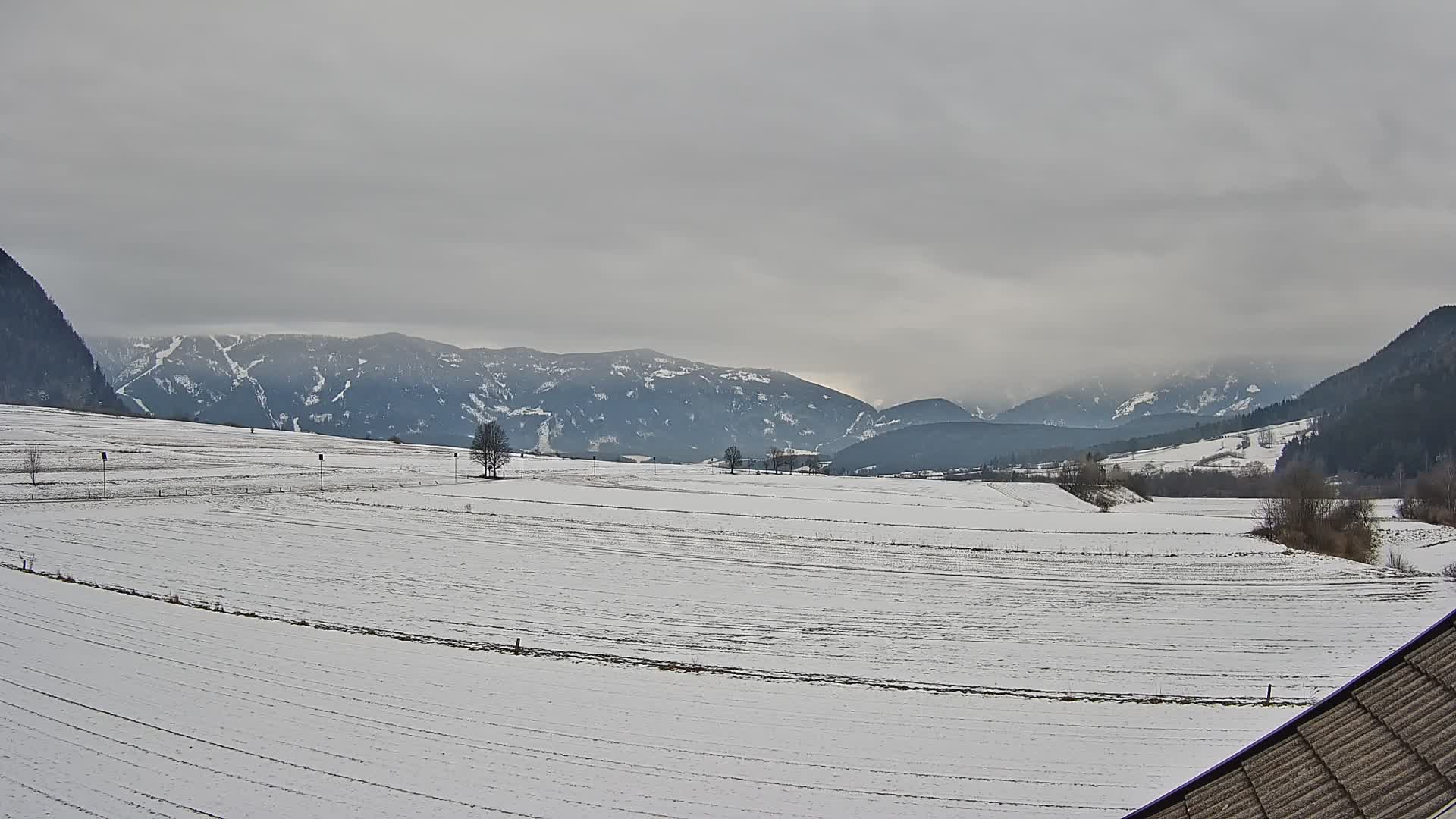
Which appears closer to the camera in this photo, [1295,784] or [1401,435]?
[1295,784]

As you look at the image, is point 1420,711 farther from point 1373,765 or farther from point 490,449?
point 490,449

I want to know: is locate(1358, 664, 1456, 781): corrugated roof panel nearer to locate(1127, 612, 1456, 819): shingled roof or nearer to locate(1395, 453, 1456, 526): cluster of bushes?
locate(1127, 612, 1456, 819): shingled roof

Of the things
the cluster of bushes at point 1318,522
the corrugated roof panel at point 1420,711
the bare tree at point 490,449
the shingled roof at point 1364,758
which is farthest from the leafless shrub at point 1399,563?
the bare tree at point 490,449

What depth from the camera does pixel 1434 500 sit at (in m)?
106

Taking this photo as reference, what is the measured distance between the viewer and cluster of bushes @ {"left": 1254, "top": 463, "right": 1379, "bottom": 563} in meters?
65.9

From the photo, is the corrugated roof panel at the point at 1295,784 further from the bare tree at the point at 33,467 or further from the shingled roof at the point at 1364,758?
the bare tree at the point at 33,467

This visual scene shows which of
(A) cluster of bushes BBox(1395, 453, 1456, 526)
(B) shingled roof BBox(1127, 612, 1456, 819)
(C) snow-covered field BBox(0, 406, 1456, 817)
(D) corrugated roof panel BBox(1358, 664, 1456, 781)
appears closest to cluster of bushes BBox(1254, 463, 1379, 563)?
(C) snow-covered field BBox(0, 406, 1456, 817)

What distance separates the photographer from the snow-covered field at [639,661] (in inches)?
685

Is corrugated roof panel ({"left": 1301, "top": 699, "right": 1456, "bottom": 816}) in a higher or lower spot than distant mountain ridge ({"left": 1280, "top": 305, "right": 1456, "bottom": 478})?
lower

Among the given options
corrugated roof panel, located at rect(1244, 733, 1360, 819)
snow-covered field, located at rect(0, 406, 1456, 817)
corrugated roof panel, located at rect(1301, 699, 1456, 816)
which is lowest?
snow-covered field, located at rect(0, 406, 1456, 817)

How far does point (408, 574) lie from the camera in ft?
143

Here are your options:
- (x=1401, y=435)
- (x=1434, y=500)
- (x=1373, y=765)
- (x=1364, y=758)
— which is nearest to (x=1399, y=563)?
(x=1364, y=758)

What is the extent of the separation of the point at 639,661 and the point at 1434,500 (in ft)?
400

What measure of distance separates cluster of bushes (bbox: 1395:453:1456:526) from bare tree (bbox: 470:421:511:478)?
112 meters
